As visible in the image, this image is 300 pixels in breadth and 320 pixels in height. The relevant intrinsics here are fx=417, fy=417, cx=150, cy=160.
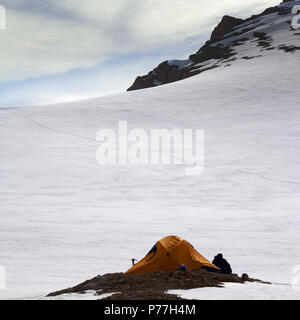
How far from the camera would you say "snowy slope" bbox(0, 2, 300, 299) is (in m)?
10.3

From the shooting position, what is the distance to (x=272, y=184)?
64.4 ft

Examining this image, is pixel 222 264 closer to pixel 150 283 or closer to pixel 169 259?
pixel 169 259

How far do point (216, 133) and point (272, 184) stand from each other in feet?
37.5

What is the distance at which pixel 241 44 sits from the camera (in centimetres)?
8562

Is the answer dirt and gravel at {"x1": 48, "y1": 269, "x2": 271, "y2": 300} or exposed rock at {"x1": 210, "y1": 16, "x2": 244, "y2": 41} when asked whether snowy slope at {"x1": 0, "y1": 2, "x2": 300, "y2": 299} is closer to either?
dirt and gravel at {"x1": 48, "y1": 269, "x2": 271, "y2": 300}

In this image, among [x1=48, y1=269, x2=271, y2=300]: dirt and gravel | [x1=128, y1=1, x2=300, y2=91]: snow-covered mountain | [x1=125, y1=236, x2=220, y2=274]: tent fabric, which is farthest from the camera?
[x1=128, y1=1, x2=300, y2=91]: snow-covered mountain

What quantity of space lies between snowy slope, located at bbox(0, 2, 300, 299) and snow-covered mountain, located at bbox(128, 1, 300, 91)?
36224 millimetres

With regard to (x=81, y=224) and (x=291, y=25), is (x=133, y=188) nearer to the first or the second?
(x=81, y=224)

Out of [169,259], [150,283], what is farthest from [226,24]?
[150,283]

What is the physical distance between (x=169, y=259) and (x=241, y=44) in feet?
273

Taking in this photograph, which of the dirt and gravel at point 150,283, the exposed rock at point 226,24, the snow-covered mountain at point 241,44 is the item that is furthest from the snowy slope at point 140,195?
the exposed rock at point 226,24

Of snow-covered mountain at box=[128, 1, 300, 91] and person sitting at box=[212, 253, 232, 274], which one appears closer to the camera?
person sitting at box=[212, 253, 232, 274]

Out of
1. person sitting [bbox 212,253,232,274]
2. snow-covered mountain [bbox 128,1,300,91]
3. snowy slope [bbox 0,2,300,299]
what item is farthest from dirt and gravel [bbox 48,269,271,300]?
snow-covered mountain [bbox 128,1,300,91]

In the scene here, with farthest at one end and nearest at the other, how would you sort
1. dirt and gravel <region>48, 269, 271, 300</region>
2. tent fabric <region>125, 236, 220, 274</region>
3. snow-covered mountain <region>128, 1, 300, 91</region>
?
snow-covered mountain <region>128, 1, 300, 91</region>, tent fabric <region>125, 236, 220, 274</region>, dirt and gravel <region>48, 269, 271, 300</region>
